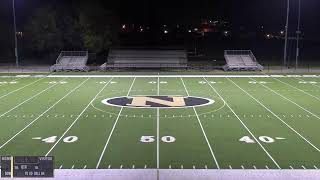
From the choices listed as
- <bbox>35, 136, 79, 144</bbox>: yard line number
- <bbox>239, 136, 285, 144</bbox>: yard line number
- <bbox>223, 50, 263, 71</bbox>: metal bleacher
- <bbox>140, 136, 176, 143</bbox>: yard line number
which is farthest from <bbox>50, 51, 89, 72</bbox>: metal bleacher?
<bbox>239, 136, 285, 144</bbox>: yard line number

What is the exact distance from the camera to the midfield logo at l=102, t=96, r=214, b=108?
22.6m

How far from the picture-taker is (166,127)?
58.6ft

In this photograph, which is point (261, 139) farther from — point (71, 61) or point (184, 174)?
point (71, 61)

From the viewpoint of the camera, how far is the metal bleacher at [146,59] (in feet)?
148

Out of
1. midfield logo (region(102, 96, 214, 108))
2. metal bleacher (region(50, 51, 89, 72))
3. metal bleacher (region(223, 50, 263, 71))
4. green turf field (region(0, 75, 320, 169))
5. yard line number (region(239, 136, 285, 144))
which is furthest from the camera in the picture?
metal bleacher (region(223, 50, 263, 71))

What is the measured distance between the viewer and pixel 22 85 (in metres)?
30.3

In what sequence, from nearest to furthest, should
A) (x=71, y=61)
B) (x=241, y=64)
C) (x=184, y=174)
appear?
(x=184, y=174)
(x=241, y=64)
(x=71, y=61)

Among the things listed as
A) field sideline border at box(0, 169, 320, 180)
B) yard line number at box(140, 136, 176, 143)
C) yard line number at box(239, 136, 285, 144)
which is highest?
field sideline border at box(0, 169, 320, 180)

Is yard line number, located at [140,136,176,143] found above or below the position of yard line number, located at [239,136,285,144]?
above

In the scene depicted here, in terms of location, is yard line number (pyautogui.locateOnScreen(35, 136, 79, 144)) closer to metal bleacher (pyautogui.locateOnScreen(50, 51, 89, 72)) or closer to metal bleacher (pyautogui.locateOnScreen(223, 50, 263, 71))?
metal bleacher (pyautogui.locateOnScreen(50, 51, 89, 72))

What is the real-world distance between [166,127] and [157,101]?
232 inches

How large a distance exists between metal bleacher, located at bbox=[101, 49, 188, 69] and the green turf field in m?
15.3

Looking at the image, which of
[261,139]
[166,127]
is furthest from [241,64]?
[261,139]

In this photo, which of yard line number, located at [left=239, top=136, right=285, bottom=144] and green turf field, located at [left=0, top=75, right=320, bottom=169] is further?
yard line number, located at [left=239, top=136, right=285, bottom=144]
